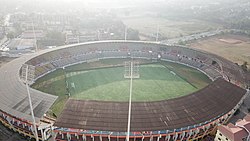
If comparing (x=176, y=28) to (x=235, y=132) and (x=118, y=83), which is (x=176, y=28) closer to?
(x=118, y=83)

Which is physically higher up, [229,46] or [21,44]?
[21,44]

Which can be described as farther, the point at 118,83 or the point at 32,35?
the point at 32,35

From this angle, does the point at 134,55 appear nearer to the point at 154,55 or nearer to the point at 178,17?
the point at 154,55

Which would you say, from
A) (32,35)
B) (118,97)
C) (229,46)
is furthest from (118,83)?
(229,46)

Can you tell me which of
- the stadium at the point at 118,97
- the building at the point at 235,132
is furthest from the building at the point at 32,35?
the building at the point at 235,132

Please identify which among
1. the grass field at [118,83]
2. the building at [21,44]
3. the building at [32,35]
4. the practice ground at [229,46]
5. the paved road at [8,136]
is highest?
the building at [32,35]

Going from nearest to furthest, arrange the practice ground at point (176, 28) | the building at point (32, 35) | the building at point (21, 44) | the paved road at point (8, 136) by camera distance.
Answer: the paved road at point (8, 136)
the building at point (21, 44)
the building at point (32, 35)
the practice ground at point (176, 28)

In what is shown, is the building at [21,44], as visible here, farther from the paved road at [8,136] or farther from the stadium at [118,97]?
the paved road at [8,136]
